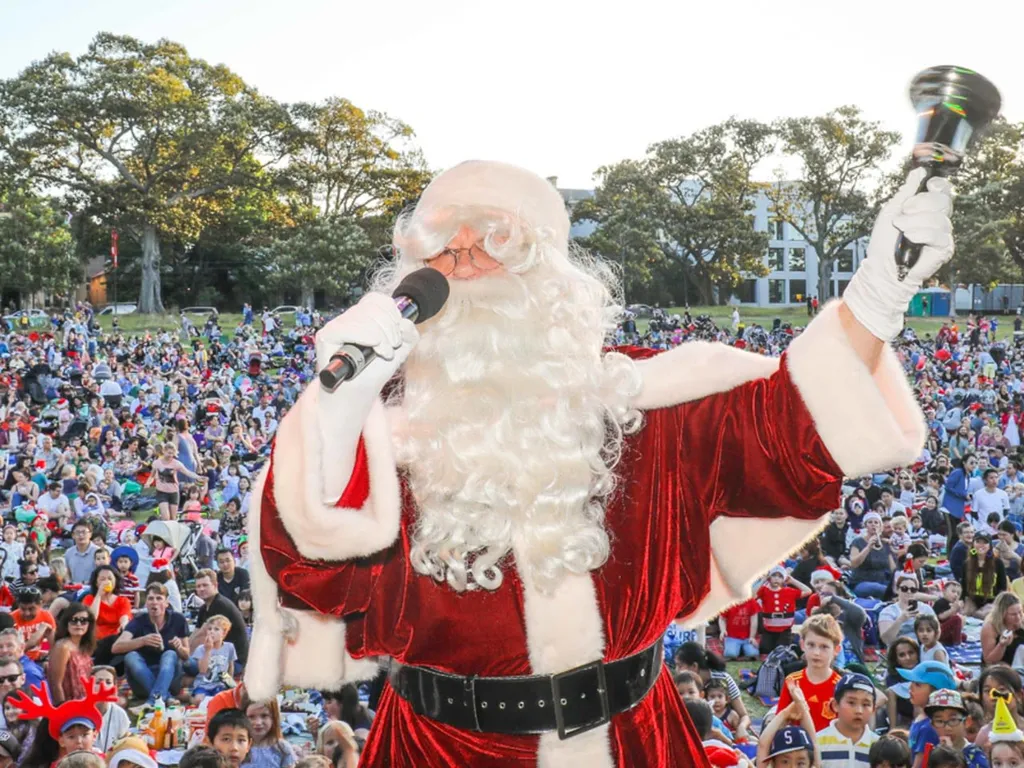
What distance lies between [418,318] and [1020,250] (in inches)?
1909

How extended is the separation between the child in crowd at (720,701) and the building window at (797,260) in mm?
61041

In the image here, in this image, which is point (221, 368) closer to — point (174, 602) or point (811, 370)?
point (174, 602)

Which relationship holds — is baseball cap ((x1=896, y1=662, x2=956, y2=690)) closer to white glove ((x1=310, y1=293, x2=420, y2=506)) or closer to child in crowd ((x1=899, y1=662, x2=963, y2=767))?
child in crowd ((x1=899, y1=662, x2=963, y2=767))

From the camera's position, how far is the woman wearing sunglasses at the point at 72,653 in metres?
7.20

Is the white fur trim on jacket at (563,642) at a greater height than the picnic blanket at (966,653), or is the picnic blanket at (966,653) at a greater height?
the white fur trim on jacket at (563,642)

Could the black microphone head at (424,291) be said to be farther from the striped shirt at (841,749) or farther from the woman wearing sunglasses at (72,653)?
the woman wearing sunglasses at (72,653)

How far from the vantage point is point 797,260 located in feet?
217

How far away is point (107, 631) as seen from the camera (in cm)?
839

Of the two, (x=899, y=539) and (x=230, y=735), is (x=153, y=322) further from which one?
(x=230, y=735)

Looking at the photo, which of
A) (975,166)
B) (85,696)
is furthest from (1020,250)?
(85,696)

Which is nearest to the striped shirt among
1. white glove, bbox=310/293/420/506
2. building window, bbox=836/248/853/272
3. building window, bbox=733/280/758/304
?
white glove, bbox=310/293/420/506

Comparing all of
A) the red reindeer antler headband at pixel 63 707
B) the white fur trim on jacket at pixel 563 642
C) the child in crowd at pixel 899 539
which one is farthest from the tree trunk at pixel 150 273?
the white fur trim on jacket at pixel 563 642

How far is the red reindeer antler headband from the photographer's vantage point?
19.4 feet

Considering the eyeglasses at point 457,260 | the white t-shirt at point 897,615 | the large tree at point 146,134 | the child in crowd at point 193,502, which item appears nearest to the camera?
the eyeglasses at point 457,260
